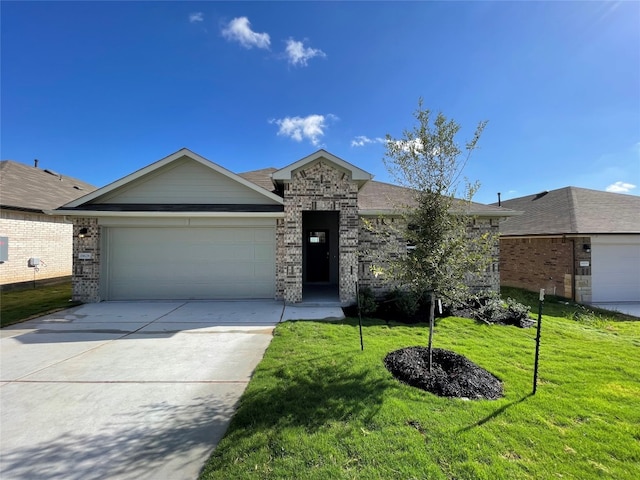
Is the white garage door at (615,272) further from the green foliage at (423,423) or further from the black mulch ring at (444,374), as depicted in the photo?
the black mulch ring at (444,374)

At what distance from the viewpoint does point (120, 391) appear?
399 cm

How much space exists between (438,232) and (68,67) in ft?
43.5

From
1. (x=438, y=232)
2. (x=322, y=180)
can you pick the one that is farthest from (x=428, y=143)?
(x=322, y=180)

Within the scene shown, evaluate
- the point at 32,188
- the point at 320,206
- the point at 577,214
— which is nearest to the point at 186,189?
the point at 320,206

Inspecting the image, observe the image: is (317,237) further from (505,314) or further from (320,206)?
(505,314)

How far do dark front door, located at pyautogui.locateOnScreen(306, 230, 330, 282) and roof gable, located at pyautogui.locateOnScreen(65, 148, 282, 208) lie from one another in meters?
4.39

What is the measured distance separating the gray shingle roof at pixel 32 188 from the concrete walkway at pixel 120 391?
8.04 m

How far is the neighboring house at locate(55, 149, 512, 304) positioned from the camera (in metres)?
9.16

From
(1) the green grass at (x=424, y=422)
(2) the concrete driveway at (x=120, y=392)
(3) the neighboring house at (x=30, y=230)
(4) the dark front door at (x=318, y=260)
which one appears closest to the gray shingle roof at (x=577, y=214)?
(1) the green grass at (x=424, y=422)

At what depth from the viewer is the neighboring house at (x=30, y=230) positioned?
38.7 ft

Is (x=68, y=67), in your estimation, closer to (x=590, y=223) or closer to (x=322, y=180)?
(x=322, y=180)

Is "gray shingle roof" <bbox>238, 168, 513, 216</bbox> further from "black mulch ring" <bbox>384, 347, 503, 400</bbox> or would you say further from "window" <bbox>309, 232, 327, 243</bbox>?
"black mulch ring" <bbox>384, 347, 503, 400</bbox>

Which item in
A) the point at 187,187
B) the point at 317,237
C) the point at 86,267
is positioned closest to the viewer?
the point at 86,267

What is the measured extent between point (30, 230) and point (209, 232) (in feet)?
30.7
